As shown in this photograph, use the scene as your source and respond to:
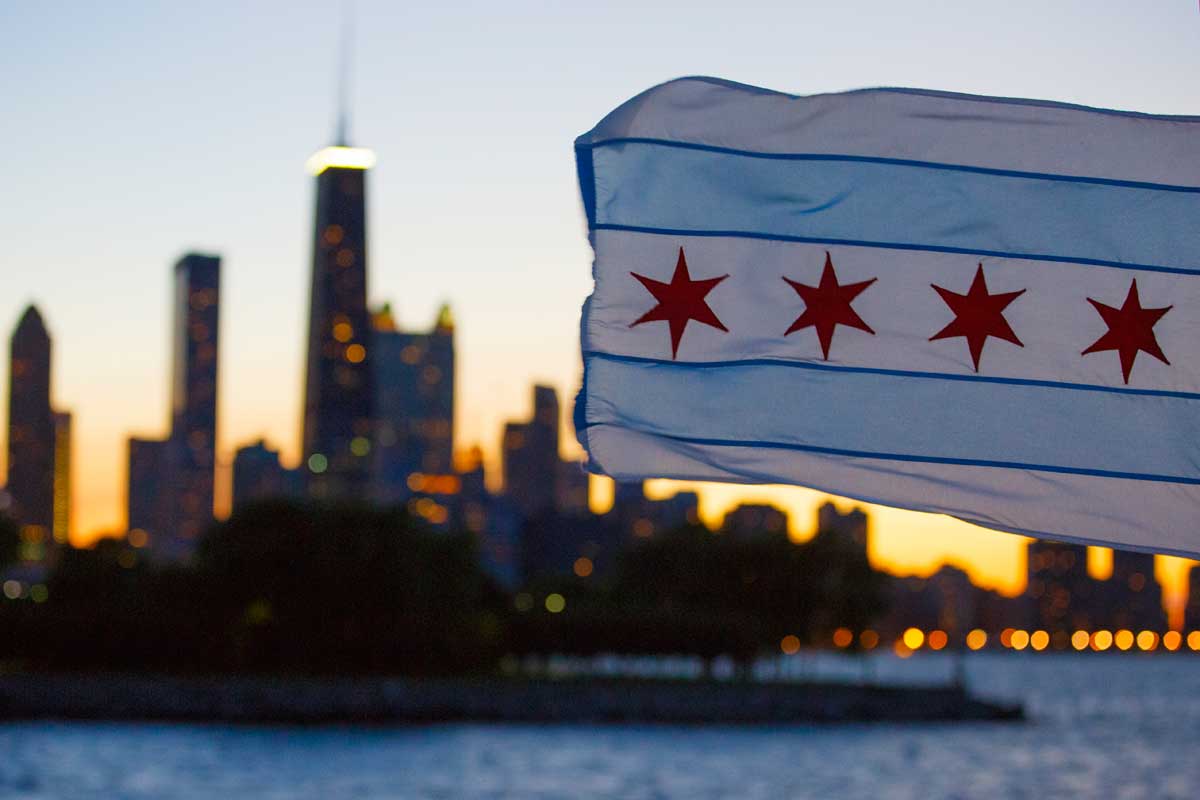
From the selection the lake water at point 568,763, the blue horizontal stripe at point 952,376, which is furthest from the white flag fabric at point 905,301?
the lake water at point 568,763

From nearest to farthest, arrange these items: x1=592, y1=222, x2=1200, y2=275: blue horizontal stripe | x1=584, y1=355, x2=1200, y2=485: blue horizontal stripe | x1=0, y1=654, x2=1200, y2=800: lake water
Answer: x1=584, y1=355, x2=1200, y2=485: blue horizontal stripe, x1=592, y1=222, x2=1200, y2=275: blue horizontal stripe, x1=0, y1=654, x2=1200, y2=800: lake water

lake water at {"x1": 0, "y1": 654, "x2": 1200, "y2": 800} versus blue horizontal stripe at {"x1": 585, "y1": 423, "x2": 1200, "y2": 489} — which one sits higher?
blue horizontal stripe at {"x1": 585, "y1": 423, "x2": 1200, "y2": 489}

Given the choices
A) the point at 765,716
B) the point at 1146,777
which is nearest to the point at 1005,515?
the point at 1146,777

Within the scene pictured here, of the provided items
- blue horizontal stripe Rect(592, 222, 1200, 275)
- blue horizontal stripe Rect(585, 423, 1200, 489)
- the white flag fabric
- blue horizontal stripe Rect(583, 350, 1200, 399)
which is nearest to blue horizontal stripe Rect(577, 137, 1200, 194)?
the white flag fabric

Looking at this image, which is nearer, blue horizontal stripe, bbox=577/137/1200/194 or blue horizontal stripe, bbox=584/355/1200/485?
blue horizontal stripe, bbox=584/355/1200/485

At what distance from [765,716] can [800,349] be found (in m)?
112

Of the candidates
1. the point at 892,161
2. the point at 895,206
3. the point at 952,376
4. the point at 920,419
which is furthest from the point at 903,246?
the point at 920,419

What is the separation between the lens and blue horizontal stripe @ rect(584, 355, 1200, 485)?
11.1m

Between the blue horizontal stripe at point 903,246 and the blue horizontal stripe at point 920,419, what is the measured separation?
69cm

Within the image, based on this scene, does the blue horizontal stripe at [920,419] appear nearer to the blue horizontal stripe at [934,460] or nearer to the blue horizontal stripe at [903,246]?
the blue horizontal stripe at [934,460]

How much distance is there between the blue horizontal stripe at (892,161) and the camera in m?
11.2

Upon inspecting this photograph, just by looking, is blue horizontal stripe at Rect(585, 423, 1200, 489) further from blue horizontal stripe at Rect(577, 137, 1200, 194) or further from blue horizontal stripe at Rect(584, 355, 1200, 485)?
blue horizontal stripe at Rect(577, 137, 1200, 194)

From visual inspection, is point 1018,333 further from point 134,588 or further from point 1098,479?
point 134,588

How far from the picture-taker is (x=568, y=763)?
92062 millimetres
